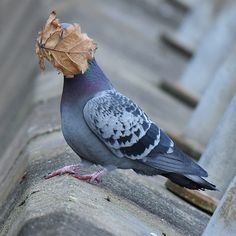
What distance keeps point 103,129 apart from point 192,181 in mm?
725

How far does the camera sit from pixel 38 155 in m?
6.41

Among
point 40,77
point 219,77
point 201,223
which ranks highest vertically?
point 219,77

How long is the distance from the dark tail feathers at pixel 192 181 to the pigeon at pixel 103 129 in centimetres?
18

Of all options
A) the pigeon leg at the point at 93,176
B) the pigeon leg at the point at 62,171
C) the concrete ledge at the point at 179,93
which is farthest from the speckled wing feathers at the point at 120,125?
the concrete ledge at the point at 179,93

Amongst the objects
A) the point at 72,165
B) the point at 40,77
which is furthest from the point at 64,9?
the point at 72,165

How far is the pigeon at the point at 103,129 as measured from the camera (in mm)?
5480

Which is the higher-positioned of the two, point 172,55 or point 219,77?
point 219,77

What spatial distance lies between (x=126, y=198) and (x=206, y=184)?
1.64 feet

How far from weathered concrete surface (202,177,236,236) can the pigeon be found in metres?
0.81

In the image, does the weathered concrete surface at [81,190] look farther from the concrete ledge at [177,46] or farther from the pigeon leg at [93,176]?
the concrete ledge at [177,46]

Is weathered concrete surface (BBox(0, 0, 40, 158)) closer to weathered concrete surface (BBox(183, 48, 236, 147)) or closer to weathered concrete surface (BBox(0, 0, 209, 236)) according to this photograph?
weathered concrete surface (BBox(0, 0, 209, 236))

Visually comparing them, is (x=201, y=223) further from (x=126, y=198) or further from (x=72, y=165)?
(x=72, y=165)

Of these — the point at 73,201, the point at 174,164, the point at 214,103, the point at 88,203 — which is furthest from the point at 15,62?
the point at 73,201

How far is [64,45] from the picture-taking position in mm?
5402
